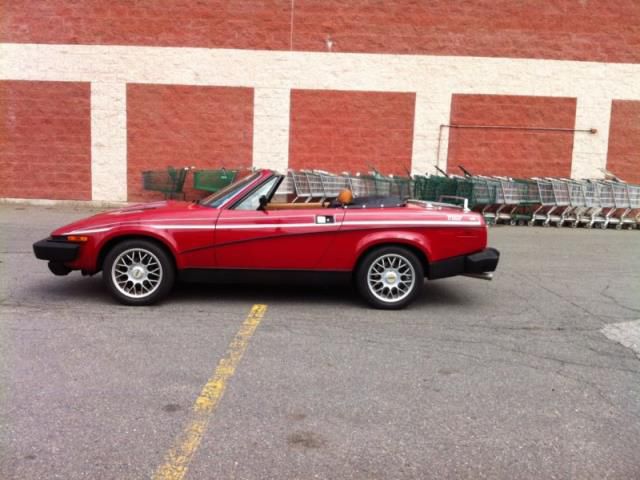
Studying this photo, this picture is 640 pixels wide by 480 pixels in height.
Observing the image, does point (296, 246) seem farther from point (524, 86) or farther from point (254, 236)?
point (524, 86)

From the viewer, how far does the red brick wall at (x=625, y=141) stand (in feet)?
51.8

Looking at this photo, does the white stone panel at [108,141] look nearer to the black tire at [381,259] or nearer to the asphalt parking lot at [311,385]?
the asphalt parking lot at [311,385]

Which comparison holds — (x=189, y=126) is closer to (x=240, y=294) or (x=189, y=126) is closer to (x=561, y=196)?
(x=561, y=196)

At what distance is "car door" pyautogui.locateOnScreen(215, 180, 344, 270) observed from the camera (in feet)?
19.5

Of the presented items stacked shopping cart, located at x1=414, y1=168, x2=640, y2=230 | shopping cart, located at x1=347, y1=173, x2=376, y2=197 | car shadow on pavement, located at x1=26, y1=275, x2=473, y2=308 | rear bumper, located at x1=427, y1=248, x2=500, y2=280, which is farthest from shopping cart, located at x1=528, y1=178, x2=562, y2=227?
rear bumper, located at x1=427, y1=248, x2=500, y2=280

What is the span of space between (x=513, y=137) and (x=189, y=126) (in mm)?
8689

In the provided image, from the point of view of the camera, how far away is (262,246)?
5973 millimetres

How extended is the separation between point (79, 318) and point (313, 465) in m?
3.37

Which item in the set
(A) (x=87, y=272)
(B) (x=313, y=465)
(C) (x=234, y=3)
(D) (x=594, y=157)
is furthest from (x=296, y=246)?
(D) (x=594, y=157)

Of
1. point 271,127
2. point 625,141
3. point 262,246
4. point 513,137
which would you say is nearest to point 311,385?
point 262,246

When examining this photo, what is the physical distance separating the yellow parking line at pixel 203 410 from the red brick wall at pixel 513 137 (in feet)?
39.1

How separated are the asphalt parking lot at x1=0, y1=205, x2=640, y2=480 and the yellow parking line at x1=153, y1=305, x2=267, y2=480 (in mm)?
12

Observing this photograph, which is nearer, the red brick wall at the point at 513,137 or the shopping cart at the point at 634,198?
the shopping cart at the point at 634,198

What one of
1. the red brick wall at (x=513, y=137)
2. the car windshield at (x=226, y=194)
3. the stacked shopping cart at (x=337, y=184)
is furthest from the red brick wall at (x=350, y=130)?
the car windshield at (x=226, y=194)
